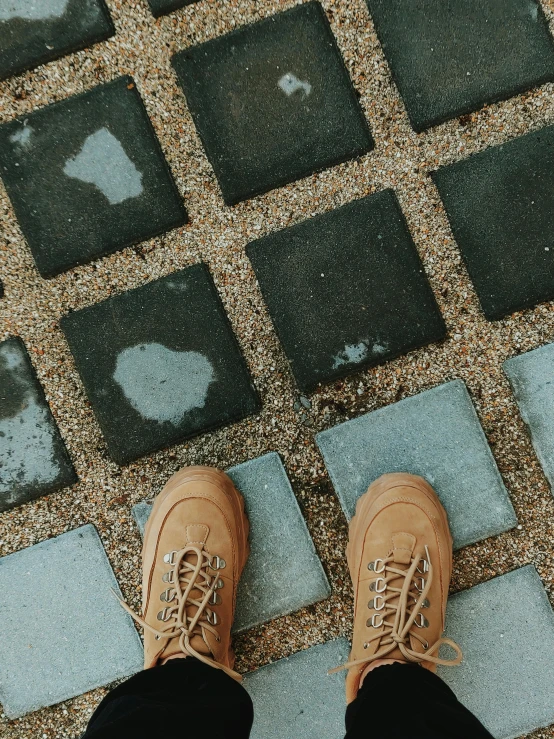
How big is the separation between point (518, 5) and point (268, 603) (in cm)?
181

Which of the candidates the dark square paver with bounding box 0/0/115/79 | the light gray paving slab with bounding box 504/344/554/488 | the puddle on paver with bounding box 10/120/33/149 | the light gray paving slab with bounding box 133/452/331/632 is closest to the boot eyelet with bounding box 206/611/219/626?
the light gray paving slab with bounding box 133/452/331/632

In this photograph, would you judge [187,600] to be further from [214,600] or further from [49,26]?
[49,26]

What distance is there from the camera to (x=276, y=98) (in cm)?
152

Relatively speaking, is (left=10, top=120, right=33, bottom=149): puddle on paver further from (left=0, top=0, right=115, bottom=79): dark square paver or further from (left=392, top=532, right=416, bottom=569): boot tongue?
(left=392, top=532, right=416, bottom=569): boot tongue

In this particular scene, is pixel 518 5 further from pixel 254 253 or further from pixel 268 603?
pixel 268 603

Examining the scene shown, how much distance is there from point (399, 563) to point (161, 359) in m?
0.86

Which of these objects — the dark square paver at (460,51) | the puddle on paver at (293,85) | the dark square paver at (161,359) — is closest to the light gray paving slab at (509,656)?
the dark square paver at (161,359)

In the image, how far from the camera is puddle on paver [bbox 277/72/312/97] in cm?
151

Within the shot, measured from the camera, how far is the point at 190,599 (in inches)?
57.4

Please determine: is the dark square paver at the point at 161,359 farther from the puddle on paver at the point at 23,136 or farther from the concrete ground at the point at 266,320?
the puddle on paver at the point at 23,136

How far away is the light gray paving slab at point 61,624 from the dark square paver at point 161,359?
38 centimetres

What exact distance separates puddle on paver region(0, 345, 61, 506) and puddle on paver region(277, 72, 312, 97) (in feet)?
3.49

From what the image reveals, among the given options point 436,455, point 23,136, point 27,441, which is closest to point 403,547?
point 436,455

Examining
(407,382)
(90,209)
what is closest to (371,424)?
(407,382)
